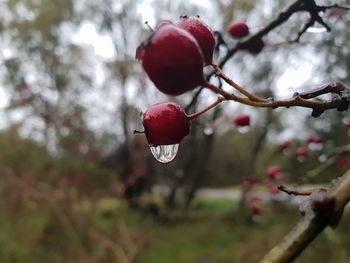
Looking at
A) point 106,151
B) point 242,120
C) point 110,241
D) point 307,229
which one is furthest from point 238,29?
point 106,151

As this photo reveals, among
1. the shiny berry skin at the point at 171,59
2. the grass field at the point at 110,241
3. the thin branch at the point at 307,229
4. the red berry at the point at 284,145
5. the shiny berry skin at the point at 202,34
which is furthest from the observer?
the grass field at the point at 110,241

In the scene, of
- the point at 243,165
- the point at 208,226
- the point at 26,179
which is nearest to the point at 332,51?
the point at 26,179

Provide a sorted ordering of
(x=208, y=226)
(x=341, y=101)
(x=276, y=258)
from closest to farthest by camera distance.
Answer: (x=276, y=258), (x=341, y=101), (x=208, y=226)

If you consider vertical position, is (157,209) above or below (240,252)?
above

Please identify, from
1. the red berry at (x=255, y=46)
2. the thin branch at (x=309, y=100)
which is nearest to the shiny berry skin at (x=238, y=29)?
the red berry at (x=255, y=46)

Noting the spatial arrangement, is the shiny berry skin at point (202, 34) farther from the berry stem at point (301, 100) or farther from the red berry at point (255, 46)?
the red berry at point (255, 46)

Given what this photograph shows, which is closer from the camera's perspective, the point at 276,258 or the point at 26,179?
the point at 276,258

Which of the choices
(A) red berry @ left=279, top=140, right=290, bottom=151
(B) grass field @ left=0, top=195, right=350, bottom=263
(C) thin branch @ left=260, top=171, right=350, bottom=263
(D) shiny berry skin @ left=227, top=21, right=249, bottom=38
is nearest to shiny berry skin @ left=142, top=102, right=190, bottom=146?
(C) thin branch @ left=260, top=171, right=350, bottom=263

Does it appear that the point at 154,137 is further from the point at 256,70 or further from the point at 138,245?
the point at 256,70
